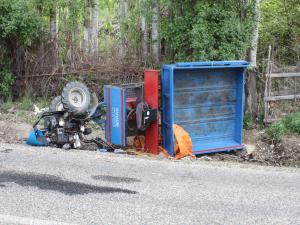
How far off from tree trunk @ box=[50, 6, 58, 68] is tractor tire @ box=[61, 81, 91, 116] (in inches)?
243

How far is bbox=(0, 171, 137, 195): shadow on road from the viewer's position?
252 inches

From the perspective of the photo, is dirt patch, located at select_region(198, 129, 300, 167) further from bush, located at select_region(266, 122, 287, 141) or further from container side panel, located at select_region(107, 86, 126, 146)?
container side panel, located at select_region(107, 86, 126, 146)

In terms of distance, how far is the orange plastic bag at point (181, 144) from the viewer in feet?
32.2

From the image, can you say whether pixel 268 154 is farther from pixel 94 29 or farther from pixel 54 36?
pixel 54 36

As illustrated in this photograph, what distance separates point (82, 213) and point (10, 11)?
11050 mm

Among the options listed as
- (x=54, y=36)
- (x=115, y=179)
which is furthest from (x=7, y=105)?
(x=115, y=179)

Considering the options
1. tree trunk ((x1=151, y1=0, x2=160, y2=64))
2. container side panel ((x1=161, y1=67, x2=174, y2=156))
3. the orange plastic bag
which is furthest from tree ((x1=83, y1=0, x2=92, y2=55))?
the orange plastic bag

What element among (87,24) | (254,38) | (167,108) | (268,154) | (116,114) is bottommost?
(268,154)

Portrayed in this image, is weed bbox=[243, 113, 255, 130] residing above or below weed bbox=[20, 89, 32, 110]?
below

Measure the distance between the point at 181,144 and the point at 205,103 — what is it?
4.23 ft

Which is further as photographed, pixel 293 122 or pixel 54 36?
pixel 54 36

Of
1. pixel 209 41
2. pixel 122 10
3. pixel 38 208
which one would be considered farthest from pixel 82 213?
pixel 122 10

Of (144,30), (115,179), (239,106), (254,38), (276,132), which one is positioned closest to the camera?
(115,179)

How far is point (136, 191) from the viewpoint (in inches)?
255
